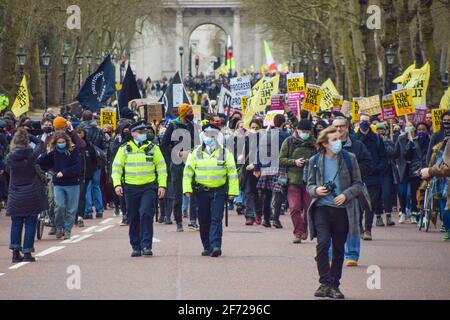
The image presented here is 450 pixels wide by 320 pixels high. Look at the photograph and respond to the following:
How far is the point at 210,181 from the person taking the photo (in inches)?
660

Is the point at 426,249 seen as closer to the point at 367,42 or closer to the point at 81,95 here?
the point at 81,95

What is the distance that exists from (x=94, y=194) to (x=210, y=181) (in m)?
8.66

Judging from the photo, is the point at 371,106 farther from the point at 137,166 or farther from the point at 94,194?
the point at 137,166

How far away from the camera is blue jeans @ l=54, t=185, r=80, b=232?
63.8 feet

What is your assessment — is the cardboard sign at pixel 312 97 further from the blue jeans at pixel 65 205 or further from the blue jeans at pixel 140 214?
the blue jeans at pixel 140 214

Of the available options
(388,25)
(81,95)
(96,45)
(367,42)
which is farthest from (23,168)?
(96,45)

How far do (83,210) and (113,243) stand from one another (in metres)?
4.86

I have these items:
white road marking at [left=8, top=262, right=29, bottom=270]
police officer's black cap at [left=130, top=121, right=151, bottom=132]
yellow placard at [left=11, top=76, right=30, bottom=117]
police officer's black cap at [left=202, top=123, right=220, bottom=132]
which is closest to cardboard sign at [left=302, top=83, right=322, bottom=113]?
yellow placard at [left=11, top=76, right=30, bottom=117]

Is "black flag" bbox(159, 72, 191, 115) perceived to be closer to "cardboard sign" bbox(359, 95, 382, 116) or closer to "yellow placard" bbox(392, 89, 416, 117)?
"cardboard sign" bbox(359, 95, 382, 116)

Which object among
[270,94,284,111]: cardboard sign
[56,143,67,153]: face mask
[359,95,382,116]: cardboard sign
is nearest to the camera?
[56,143,67,153]: face mask

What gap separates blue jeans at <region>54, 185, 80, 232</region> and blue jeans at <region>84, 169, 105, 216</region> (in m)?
4.43

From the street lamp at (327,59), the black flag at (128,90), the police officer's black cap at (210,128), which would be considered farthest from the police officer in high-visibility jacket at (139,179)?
A: the street lamp at (327,59)

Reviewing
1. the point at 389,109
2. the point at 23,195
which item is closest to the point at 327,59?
the point at 389,109

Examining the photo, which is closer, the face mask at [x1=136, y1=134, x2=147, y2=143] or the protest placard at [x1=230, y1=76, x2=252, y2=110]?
the face mask at [x1=136, y1=134, x2=147, y2=143]
